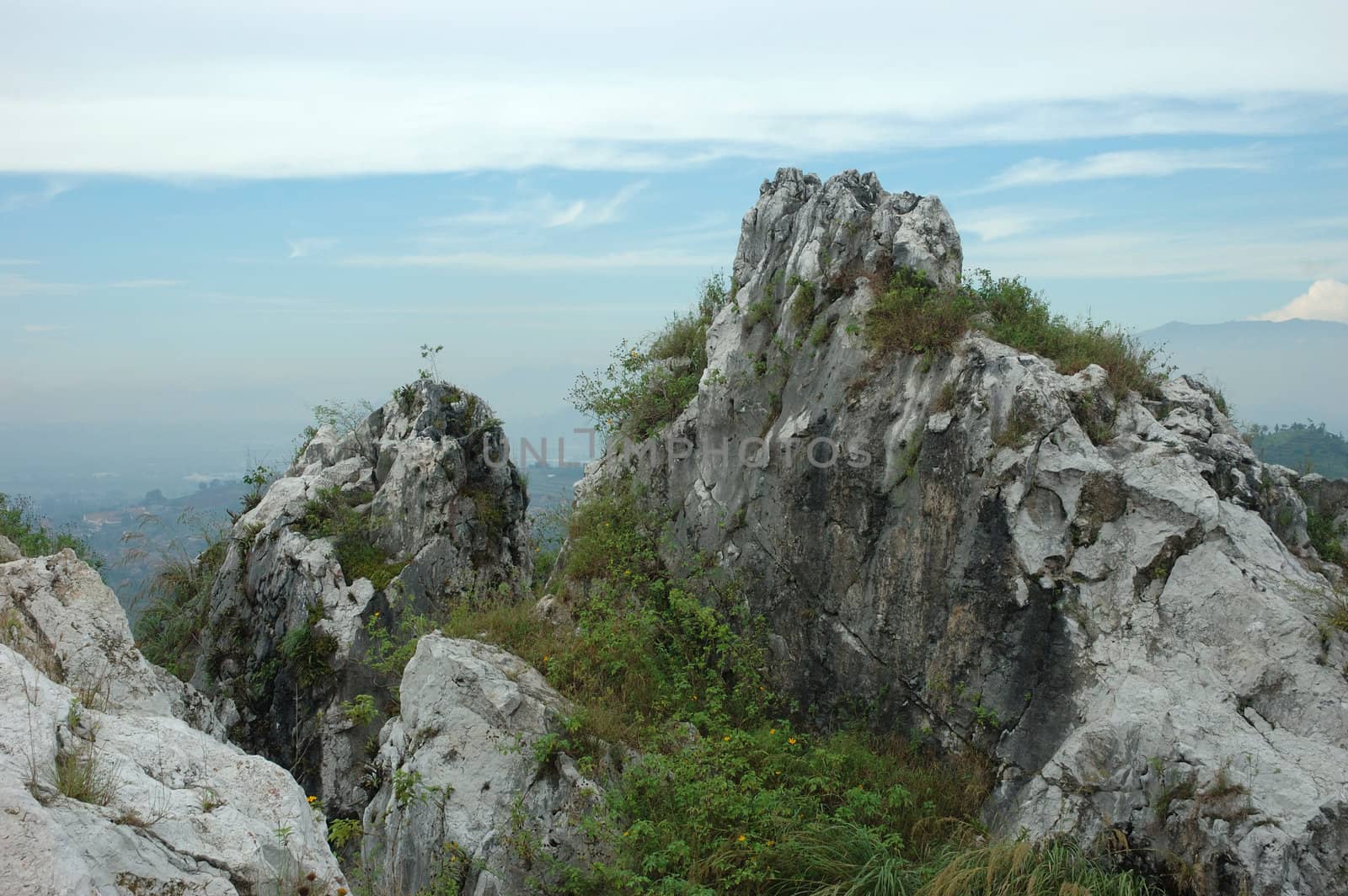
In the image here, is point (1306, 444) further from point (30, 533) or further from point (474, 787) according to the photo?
point (30, 533)

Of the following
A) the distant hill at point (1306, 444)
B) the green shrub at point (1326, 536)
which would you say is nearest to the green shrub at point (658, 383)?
the green shrub at point (1326, 536)

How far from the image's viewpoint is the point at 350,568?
50.4ft

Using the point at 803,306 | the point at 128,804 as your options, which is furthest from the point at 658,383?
the point at 128,804

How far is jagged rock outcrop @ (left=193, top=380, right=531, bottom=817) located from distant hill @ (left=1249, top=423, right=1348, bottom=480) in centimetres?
2394

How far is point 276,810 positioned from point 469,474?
11.5 m

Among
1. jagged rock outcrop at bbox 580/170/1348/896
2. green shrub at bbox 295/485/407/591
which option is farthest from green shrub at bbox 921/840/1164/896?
green shrub at bbox 295/485/407/591

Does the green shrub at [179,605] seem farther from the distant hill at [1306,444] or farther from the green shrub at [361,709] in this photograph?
the distant hill at [1306,444]

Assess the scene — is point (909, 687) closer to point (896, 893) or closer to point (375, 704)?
point (896, 893)

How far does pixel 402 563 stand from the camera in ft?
51.0

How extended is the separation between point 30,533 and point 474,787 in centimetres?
1697

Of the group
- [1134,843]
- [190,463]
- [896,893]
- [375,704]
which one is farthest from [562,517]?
[190,463]

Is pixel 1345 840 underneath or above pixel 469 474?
underneath

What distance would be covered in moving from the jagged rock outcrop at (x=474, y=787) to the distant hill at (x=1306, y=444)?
85.0 feet

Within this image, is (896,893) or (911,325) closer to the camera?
(896,893)
